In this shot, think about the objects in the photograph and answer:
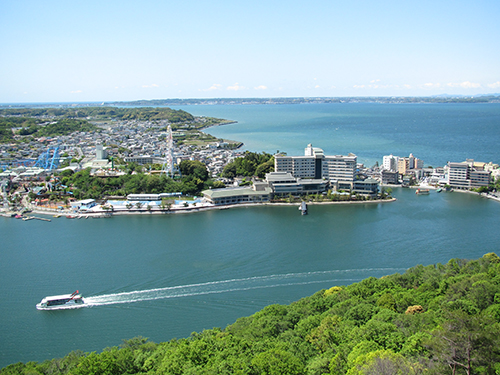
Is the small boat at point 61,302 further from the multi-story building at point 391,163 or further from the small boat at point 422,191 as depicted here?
the multi-story building at point 391,163

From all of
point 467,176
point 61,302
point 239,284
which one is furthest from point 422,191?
point 61,302

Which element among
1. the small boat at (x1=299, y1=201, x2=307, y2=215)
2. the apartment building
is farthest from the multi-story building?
the small boat at (x1=299, y1=201, x2=307, y2=215)

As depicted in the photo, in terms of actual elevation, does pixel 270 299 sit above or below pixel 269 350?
below

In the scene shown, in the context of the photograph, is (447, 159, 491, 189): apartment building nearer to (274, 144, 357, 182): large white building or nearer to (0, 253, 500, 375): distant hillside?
(274, 144, 357, 182): large white building

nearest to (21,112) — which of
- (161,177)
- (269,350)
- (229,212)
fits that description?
(161,177)

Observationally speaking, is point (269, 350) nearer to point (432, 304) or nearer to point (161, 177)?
point (432, 304)

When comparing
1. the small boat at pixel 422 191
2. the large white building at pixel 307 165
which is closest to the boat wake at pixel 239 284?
the small boat at pixel 422 191

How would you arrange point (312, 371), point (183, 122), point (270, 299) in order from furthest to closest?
point (183, 122) → point (270, 299) → point (312, 371)
